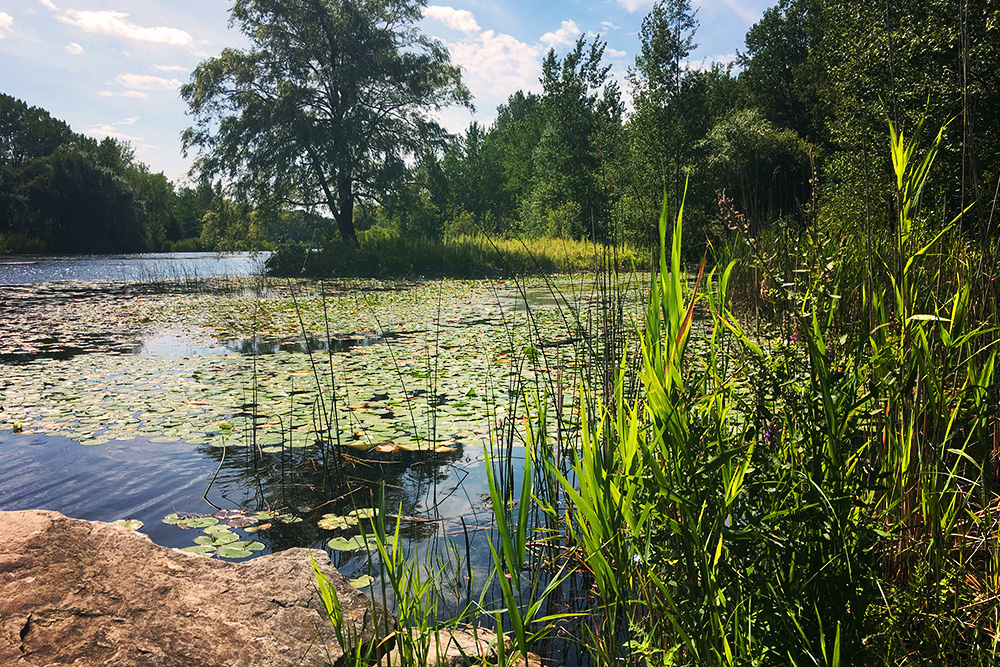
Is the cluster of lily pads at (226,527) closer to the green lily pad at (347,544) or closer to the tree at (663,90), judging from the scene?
the green lily pad at (347,544)

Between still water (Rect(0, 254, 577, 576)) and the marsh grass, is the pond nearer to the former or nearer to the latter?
still water (Rect(0, 254, 577, 576))

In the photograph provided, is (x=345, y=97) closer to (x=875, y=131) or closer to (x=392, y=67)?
(x=392, y=67)

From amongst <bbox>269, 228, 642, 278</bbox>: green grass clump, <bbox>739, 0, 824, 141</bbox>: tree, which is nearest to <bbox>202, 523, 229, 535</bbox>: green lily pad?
<bbox>269, 228, 642, 278</bbox>: green grass clump

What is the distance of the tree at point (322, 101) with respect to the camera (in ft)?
64.5

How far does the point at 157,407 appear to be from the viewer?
4266mm

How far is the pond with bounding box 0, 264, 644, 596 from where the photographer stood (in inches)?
106

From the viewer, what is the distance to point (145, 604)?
161 centimetres

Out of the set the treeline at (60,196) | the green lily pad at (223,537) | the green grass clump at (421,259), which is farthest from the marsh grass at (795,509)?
the treeline at (60,196)

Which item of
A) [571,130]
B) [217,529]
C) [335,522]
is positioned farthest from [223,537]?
[571,130]

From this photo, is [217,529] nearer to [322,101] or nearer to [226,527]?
[226,527]

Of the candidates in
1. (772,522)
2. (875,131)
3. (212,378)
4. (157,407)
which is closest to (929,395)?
(772,522)

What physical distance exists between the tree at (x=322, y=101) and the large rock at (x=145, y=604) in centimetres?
1896

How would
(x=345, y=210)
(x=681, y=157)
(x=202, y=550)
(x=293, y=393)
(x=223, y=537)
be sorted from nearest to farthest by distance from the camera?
(x=202, y=550) → (x=223, y=537) → (x=293, y=393) → (x=681, y=157) → (x=345, y=210)

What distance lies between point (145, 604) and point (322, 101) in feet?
71.0
